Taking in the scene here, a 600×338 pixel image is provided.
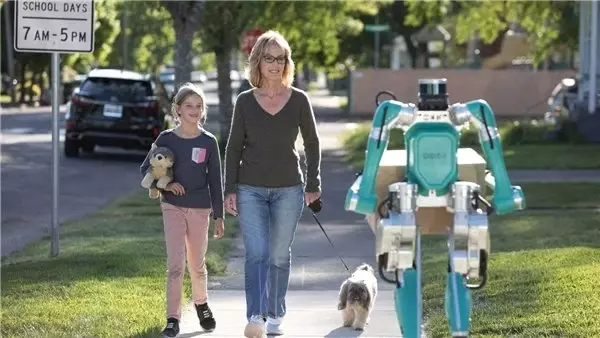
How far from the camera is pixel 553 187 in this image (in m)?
18.5

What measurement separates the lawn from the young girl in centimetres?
159

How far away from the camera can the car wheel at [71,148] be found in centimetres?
2609

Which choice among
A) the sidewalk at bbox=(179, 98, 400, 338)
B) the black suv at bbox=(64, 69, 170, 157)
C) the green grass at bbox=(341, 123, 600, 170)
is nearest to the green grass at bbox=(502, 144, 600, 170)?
the green grass at bbox=(341, 123, 600, 170)

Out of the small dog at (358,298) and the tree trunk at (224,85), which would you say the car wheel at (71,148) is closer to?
the tree trunk at (224,85)

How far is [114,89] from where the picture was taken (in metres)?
25.6

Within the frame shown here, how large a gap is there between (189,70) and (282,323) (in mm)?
15754

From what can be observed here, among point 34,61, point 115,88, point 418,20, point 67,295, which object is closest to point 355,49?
point 34,61

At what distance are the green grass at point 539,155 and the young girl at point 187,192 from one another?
1395 centimetres

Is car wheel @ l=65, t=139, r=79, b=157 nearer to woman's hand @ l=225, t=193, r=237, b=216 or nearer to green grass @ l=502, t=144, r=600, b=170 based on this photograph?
green grass @ l=502, t=144, r=600, b=170

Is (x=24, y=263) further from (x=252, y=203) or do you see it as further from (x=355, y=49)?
(x=355, y=49)

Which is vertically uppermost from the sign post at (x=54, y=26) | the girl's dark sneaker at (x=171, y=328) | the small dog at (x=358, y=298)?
the sign post at (x=54, y=26)

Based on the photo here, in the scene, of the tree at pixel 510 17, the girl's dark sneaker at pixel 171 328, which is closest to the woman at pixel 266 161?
the girl's dark sneaker at pixel 171 328

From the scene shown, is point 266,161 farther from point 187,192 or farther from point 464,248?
point 464,248

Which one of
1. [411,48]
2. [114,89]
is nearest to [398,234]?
[114,89]
